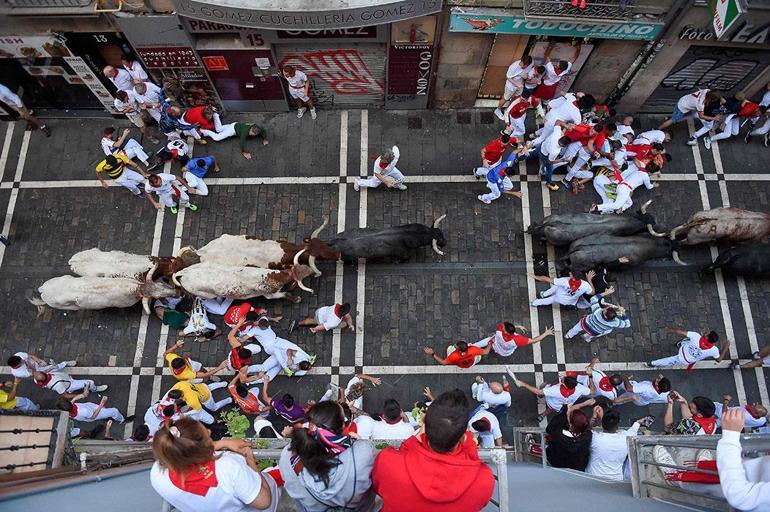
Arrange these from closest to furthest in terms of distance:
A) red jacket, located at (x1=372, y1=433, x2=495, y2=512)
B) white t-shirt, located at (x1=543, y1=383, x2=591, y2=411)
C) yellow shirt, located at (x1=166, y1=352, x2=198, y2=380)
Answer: red jacket, located at (x1=372, y1=433, x2=495, y2=512), yellow shirt, located at (x1=166, y1=352, x2=198, y2=380), white t-shirt, located at (x1=543, y1=383, x2=591, y2=411)

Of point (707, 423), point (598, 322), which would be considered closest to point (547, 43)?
point (598, 322)

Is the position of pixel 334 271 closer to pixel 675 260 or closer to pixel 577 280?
pixel 577 280


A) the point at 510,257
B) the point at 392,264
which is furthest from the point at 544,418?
the point at 392,264

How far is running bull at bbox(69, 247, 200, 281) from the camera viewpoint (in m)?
11.3

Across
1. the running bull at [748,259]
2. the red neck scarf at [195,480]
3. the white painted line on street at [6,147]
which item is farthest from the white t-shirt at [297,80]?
the running bull at [748,259]

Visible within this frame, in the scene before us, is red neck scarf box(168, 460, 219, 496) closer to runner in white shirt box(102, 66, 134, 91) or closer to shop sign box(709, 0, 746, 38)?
runner in white shirt box(102, 66, 134, 91)

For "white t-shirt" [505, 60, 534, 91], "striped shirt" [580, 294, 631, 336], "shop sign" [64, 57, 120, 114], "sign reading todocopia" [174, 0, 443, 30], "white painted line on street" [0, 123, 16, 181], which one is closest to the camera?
"sign reading todocopia" [174, 0, 443, 30]

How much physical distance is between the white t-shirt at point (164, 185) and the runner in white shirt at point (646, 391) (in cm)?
1125

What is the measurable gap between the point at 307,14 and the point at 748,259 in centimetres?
1111

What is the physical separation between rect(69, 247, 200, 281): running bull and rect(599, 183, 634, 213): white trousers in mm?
9688

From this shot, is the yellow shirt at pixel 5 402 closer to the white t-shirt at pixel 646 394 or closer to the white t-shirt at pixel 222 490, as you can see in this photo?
the white t-shirt at pixel 222 490

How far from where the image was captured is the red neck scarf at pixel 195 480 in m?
5.05

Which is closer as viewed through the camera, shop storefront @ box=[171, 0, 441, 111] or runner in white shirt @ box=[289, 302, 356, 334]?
shop storefront @ box=[171, 0, 441, 111]

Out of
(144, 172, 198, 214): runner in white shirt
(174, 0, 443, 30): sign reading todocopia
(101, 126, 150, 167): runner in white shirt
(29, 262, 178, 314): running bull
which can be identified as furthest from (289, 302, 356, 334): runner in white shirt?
(174, 0, 443, 30): sign reading todocopia
